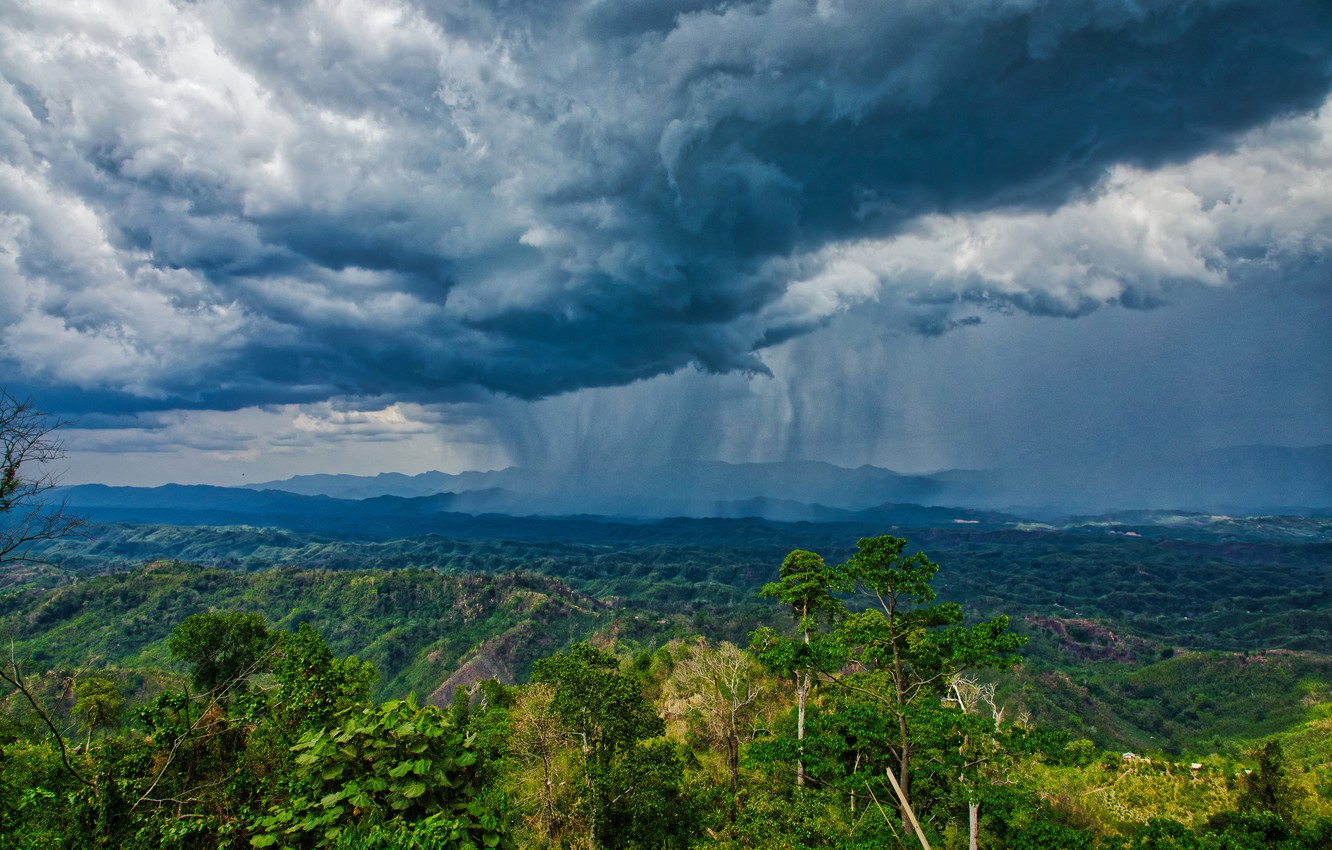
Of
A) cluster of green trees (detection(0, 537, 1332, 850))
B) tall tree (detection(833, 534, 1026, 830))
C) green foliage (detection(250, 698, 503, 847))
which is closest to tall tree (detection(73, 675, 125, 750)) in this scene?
cluster of green trees (detection(0, 537, 1332, 850))

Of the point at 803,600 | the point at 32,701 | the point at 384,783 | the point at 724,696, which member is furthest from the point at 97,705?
the point at 384,783

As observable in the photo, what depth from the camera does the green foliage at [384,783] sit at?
7.75 m

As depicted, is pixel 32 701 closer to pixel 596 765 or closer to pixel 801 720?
pixel 596 765

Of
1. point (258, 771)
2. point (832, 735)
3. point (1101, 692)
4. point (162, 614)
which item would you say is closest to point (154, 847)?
point (258, 771)

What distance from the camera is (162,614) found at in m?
193

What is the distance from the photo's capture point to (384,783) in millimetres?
7926

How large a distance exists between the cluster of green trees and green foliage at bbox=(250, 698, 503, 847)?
0.03m

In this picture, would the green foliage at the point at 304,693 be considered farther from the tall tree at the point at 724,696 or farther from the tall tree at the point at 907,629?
the tall tree at the point at 724,696

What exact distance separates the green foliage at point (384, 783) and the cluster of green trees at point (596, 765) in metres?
0.03

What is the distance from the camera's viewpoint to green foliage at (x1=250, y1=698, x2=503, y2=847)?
775cm

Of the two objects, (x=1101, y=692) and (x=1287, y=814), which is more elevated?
(x=1287, y=814)

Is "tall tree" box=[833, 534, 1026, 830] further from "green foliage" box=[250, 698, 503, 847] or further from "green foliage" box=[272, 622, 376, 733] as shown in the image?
"green foliage" box=[272, 622, 376, 733]

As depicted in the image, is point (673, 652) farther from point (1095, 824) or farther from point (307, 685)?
point (307, 685)

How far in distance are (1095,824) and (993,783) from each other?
27.1 metres
